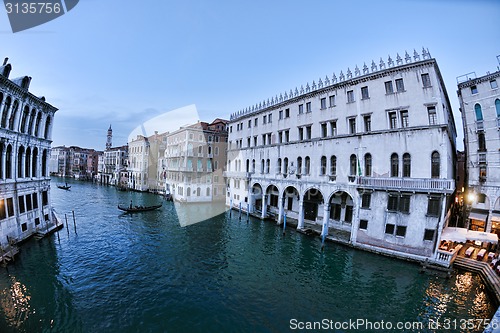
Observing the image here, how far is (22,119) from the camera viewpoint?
1767 cm

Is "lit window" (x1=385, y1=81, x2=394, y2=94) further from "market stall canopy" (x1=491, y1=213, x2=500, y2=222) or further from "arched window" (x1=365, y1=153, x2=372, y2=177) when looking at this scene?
"market stall canopy" (x1=491, y1=213, x2=500, y2=222)

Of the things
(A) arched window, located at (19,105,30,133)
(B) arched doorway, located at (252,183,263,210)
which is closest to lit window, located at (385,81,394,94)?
(B) arched doorway, located at (252,183,263,210)

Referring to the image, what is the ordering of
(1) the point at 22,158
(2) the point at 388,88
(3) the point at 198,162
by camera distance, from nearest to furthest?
(1) the point at 22,158 → (2) the point at 388,88 → (3) the point at 198,162

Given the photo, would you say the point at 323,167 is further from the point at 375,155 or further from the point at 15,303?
the point at 15,303

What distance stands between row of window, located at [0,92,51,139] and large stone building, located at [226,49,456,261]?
886 inches

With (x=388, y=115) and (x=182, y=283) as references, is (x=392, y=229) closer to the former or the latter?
(x=388, y=115)

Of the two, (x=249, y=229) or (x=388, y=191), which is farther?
(x=249, y=229)

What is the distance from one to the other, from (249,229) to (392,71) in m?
19.1

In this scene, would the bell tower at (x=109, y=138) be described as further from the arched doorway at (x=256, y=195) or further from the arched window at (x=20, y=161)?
the arched window at (x=20, y=161)

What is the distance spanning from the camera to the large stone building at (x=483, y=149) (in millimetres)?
21141

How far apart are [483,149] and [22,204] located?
39.3m

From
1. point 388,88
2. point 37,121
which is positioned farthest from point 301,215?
point 37,121

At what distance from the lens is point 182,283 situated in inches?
515

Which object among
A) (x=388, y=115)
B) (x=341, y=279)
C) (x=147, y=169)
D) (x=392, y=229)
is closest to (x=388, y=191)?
(x=392, y=229)
